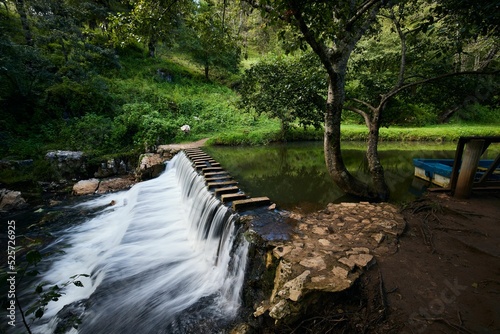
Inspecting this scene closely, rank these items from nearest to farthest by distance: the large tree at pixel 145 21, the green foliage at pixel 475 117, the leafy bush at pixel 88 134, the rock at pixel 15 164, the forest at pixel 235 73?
the large tree at pixel 145 21, the forest at pixel 235 73, the rock at pixel 15 164, the leafy bush at pixel 88 134, the green foliage at pixel 475 117

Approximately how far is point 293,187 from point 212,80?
23678mm

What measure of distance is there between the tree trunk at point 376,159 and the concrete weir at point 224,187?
3.12 m

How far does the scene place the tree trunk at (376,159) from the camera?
646 centimetres

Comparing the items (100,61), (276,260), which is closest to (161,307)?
(276,260)

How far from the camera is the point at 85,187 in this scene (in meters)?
Result: 10.2

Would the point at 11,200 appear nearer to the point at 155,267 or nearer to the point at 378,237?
the point at 155,267

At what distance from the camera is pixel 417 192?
26.7 feet

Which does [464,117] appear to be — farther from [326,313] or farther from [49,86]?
[49,86]

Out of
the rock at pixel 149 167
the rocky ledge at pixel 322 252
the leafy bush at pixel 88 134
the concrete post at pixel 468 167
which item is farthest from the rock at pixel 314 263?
the leafy bush at pixel 88 134

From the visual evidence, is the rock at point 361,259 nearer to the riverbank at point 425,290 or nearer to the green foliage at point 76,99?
the riverbank at point 425,290

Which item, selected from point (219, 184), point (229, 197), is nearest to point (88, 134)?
point (219, 184)

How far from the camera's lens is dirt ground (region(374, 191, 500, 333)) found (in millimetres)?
2383

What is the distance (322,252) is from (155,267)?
11.9 ft

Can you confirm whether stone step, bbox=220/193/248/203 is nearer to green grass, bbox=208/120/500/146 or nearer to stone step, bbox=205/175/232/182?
stone step, bbox=205/175/232/182
